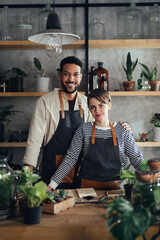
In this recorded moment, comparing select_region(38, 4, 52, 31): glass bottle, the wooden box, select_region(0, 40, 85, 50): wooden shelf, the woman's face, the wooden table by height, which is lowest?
the wooden table

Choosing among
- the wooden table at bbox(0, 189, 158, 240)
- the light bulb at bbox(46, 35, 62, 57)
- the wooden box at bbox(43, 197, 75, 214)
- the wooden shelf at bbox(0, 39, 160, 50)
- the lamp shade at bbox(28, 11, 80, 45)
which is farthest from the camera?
the wooden shelf at bbox(0, 39, 160, 50)

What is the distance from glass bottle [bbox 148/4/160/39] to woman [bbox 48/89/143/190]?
154cm

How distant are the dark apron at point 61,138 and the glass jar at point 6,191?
3.70ft

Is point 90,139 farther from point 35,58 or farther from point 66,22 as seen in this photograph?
point 66,22

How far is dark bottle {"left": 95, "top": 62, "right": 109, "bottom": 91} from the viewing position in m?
3.10

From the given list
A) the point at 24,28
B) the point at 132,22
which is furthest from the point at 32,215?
the point at 132,22

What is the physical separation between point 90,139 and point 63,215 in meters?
0.90

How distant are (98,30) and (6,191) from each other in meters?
2.51

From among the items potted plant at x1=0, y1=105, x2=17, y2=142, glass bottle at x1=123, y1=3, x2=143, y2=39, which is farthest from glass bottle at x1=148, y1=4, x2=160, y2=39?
potted plant at x1=0, y1=105, x2=17, y2=142

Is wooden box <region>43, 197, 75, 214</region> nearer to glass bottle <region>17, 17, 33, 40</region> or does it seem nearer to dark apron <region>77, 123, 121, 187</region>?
dark apron <region>77, 123, 121, 187</region>

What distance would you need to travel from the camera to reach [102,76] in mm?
3137

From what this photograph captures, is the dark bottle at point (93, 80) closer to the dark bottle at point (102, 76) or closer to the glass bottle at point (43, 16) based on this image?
the dark bottle at point (102, 76)

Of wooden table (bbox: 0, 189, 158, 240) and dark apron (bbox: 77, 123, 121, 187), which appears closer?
wooden table (bbox: 0, 189, 158, 240)

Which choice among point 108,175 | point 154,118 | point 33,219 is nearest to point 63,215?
point 33,219
